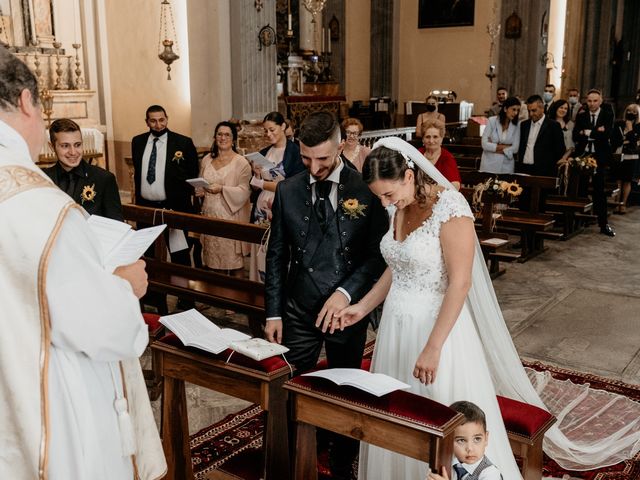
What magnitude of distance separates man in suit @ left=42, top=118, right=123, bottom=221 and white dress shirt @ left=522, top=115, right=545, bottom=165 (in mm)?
5665

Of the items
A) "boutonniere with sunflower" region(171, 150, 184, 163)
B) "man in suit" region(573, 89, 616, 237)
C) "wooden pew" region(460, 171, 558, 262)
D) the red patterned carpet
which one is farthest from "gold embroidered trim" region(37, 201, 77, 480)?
"man in suit" region(573, 89, 616, 237)

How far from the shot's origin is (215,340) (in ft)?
9.43

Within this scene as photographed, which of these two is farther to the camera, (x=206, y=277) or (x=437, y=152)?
(x=437, y=152)

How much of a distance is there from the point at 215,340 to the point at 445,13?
17.6 metres

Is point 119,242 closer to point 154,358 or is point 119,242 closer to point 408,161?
point 154,358

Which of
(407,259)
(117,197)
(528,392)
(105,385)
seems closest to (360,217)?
(407,259)

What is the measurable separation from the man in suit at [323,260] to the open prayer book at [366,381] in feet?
1.91

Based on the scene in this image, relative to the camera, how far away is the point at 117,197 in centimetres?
484

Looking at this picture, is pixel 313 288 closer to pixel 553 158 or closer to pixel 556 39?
pixel 553 158

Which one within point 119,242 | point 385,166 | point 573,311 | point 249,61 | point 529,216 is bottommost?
point 573,311

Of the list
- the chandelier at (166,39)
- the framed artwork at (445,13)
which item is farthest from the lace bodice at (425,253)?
the framed artwork at (445,13)

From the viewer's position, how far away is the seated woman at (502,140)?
8750 millimetres

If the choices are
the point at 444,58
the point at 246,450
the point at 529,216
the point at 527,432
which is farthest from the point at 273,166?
the point at 444,58

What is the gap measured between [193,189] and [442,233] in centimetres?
406
